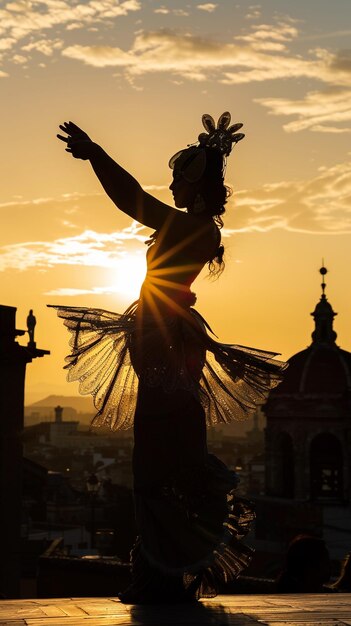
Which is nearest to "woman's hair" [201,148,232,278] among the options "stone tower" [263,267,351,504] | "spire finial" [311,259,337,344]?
"stone tower" [263,267,351,504]

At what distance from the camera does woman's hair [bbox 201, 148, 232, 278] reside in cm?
807

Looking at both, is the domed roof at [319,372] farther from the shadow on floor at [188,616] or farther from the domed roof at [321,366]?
the shadow on floor at [188,616]

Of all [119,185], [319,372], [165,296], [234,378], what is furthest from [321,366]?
[119,185]

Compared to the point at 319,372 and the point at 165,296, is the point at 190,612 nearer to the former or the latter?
the point at 165,296

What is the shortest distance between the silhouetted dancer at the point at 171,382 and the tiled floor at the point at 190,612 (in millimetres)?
279

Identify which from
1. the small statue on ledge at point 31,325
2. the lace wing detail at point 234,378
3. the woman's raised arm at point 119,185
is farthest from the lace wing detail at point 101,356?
the small statue on ledge at point 31,325

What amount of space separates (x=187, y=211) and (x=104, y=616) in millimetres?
2627

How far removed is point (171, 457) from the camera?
7.68 m

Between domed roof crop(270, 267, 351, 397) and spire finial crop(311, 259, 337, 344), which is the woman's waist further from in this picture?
spire finial crop(311, 259, 337, 344)

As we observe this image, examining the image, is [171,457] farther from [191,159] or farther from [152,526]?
[191,159]

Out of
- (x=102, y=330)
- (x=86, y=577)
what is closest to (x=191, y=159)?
(x=102, y=330)

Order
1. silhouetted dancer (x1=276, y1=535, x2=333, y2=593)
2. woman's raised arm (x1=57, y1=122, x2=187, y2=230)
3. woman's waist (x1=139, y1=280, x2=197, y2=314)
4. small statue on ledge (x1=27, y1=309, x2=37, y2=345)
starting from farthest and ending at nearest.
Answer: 1. small statue on ledge (x1=27, y1=309, x2=37, y2=345)
2. silhouetted dancer (x1=276, y1=535, x2=333, y2=593)
3. woman's waist (x1=139, y1=280, x2=197, y2=314)
4. woman's raised arm (x1=57, y1=122, x2=187, y2=230)

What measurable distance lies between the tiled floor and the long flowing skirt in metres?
0.22

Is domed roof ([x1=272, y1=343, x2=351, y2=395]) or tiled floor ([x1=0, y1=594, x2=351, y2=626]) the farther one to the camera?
domed roof ([x1=272, y1=343, x2=351, y2=395])
